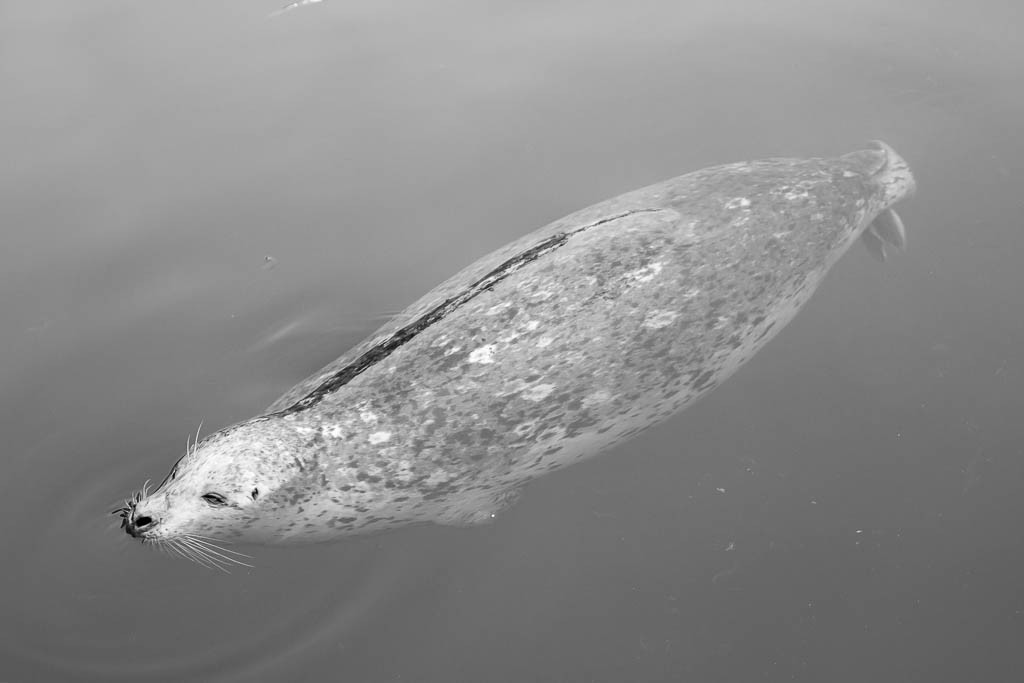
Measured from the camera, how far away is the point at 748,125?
19.9 ft

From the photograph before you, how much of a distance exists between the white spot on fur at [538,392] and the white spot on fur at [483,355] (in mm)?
197

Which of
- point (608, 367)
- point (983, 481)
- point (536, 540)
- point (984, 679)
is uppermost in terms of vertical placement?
point (608, 367)

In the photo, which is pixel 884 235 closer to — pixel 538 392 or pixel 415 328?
pixel 538 392

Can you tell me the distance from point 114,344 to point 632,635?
313 centimetres

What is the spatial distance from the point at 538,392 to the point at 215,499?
4.58ft

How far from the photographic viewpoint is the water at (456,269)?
375 cm

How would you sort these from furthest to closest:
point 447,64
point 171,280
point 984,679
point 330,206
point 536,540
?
1. point 447,64
2. point 330,206
3. point 171,280
4. point 536,540
5. point 984,679

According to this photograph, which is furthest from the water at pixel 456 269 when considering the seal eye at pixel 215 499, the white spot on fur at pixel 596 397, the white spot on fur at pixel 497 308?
the white spot on fur at pixel 497 308

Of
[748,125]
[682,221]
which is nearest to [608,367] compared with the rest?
[682,221]

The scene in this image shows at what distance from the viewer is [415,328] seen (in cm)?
381

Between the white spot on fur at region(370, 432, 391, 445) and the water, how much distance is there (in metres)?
0.64

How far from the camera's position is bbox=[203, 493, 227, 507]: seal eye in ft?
11.6

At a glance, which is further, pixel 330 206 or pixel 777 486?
pixel 330 206

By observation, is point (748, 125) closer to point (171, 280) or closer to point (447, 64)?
point (447, 64)
